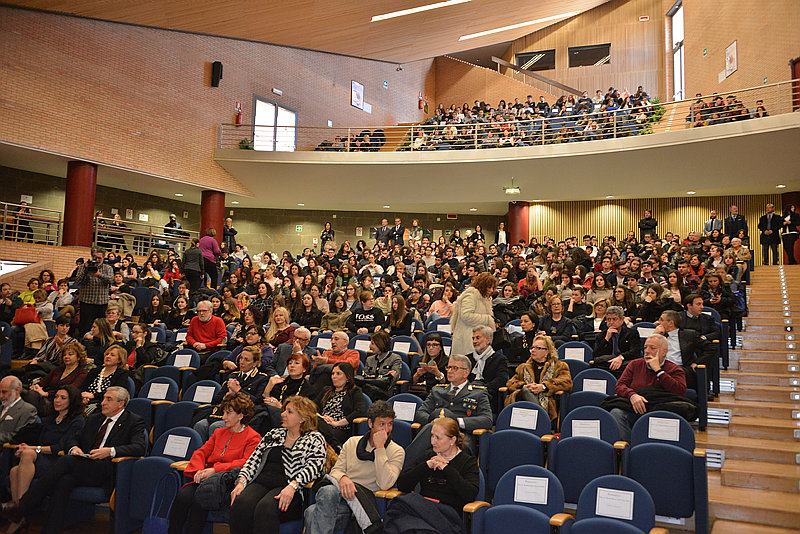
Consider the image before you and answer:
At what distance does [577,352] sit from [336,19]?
31.2 ft

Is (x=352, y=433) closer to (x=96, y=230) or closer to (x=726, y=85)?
(x=96, y=230)

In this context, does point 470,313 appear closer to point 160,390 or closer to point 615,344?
point 615,344

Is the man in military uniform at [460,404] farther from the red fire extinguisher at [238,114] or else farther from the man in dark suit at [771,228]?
the red fire extinguisher at [238,114]

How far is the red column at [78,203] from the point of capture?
Result: 1190 cm

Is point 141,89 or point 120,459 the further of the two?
point 141,89

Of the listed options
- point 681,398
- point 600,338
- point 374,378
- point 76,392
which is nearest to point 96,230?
point 76,392

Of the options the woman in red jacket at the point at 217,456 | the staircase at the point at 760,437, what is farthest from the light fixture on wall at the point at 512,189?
the woman in red jacket at the point at 217,456

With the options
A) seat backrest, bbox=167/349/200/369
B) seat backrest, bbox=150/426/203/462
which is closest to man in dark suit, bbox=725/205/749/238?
seat backrest, bbox=167/349/200/369

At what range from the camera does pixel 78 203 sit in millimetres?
11922

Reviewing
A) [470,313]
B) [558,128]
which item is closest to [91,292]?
[470,313]

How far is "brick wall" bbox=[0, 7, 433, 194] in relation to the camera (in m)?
11.0

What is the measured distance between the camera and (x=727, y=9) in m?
14.3

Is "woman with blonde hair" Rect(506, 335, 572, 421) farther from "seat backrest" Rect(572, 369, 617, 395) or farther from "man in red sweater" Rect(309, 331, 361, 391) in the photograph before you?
"man in red sweater" Rect(309, 331, 361, 391)

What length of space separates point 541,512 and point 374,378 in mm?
2203
